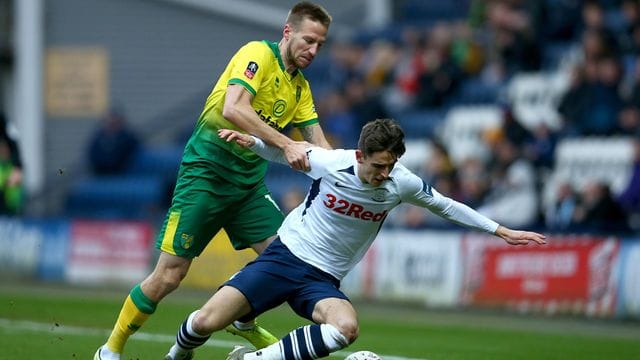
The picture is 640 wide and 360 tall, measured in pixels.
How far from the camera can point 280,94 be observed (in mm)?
9781

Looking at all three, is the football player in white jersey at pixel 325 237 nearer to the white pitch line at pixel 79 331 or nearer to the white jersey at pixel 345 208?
the white jersey at pixel 345 208

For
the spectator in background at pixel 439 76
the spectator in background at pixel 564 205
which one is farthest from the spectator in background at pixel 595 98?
the spectator in background at pixel 439 76

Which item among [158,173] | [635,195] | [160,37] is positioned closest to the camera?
[635,195]

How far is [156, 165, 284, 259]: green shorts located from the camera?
31.8ft

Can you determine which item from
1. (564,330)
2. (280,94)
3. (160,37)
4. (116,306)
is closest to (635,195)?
(564,330)

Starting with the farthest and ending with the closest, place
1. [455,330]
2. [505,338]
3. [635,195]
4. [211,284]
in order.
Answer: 1. [211,284]
2. [635,195]
3. [455,330]
4. [505,338]

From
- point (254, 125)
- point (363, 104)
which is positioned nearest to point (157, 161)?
point (363, 104)

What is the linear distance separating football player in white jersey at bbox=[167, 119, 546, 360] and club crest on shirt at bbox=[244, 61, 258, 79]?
0.66m

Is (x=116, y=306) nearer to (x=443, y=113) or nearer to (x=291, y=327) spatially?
(x=291, y=327)

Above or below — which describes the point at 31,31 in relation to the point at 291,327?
above

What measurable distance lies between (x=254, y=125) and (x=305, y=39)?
78 centimetres

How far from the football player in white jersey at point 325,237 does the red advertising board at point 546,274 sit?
7.78m

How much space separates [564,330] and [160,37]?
16059mm

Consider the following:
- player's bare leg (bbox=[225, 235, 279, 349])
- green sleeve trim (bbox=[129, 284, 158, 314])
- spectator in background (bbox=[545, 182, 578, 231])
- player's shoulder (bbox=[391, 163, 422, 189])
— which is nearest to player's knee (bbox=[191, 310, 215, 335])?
green sleeve trim (bbox=[129, 284, 158, 314])
